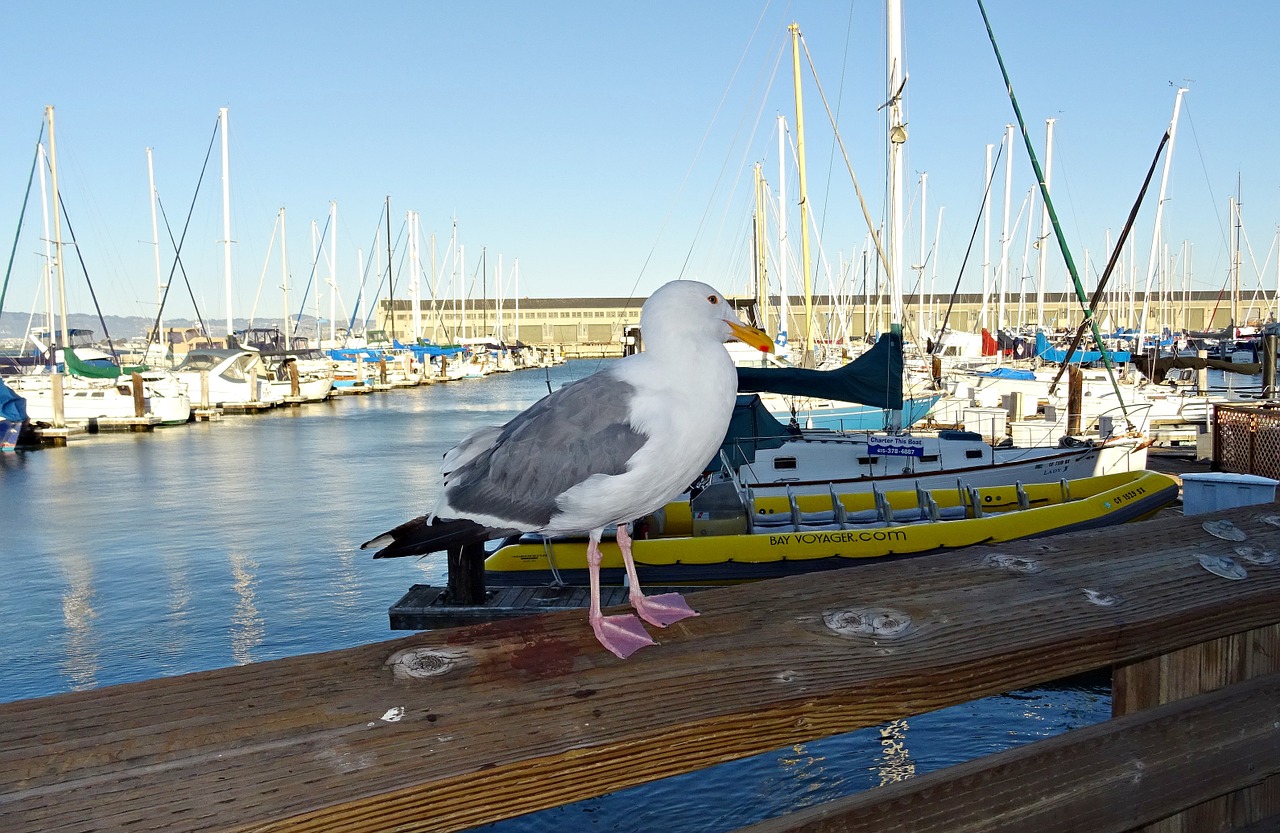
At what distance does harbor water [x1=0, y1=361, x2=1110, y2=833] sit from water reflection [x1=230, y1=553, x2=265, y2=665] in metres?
0.04

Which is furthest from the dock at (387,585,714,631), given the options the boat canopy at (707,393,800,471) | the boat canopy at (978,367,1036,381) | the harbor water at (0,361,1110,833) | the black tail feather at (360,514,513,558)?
the boat canopy at (978,367,1036,381)

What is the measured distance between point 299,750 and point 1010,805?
100cm

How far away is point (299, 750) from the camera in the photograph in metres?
1.32

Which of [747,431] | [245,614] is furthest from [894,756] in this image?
[245,614]

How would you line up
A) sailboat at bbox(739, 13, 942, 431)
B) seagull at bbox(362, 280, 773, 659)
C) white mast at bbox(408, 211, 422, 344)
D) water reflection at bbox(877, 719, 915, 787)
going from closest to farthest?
seagull at bbox(362, 280, 773, 659) → water reflection at bbox(877, 719, 915, 787) → sailboat at bbox(739, 13, 942, 431) → white mast at bbox(408, 211, 422, 344)

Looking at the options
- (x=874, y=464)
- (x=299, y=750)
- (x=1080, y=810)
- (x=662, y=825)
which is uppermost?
(x=299, y=750)

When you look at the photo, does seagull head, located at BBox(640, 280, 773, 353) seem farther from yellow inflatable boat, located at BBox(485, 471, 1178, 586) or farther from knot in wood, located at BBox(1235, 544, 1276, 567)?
yellow inflatable boat, located at BBox(485, 471, 1178, 586)

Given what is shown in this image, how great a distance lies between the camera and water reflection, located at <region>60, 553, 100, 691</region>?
1142cm

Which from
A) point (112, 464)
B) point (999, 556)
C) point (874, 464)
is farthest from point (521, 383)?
point (999, 556)

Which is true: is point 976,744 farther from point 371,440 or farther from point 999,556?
point 371,440

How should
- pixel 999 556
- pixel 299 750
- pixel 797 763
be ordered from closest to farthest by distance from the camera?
pixel 299 750 < pixel 999 556 < pixel 797 763

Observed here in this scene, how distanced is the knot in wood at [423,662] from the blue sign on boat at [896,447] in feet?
43.2

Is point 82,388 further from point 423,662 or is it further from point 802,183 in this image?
point 423,662

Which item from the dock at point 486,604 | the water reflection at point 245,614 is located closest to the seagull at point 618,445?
the dock at point 486,604
